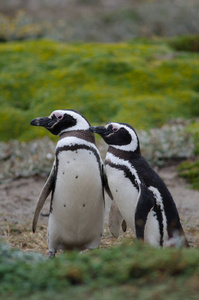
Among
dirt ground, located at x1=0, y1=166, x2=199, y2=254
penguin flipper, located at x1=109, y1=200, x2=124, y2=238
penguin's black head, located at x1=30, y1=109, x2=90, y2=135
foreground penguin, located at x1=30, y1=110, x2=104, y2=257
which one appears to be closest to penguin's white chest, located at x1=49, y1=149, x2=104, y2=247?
foreground penguin, located at x1=30, y1=110, x2=104, y2=257

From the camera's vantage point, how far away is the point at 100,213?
160 inches

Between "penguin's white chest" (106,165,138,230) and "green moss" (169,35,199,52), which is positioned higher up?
"green moss" (169,35,199,52)

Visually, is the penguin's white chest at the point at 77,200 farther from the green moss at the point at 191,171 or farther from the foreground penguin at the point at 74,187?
the green moss at the point at 191,171

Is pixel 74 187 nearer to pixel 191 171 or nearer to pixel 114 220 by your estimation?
pixel 114 220

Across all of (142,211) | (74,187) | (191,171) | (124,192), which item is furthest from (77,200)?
(191,171)

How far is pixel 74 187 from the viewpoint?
3873 mm

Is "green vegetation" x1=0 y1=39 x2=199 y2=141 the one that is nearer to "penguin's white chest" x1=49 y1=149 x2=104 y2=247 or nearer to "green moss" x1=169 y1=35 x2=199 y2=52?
"green moss" x1=169 y1=35 x2=199 y2=52

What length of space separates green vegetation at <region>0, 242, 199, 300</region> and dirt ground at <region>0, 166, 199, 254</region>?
1.76 meters

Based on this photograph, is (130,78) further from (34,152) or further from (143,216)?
(143,216)

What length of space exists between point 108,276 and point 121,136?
60.6 inches

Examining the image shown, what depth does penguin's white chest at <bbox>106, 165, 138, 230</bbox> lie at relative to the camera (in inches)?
145

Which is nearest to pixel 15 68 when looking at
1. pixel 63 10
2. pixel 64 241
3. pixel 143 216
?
pixel 64 241

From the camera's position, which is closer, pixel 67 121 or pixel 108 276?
pixel 108 276

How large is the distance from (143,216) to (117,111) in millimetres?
4599
